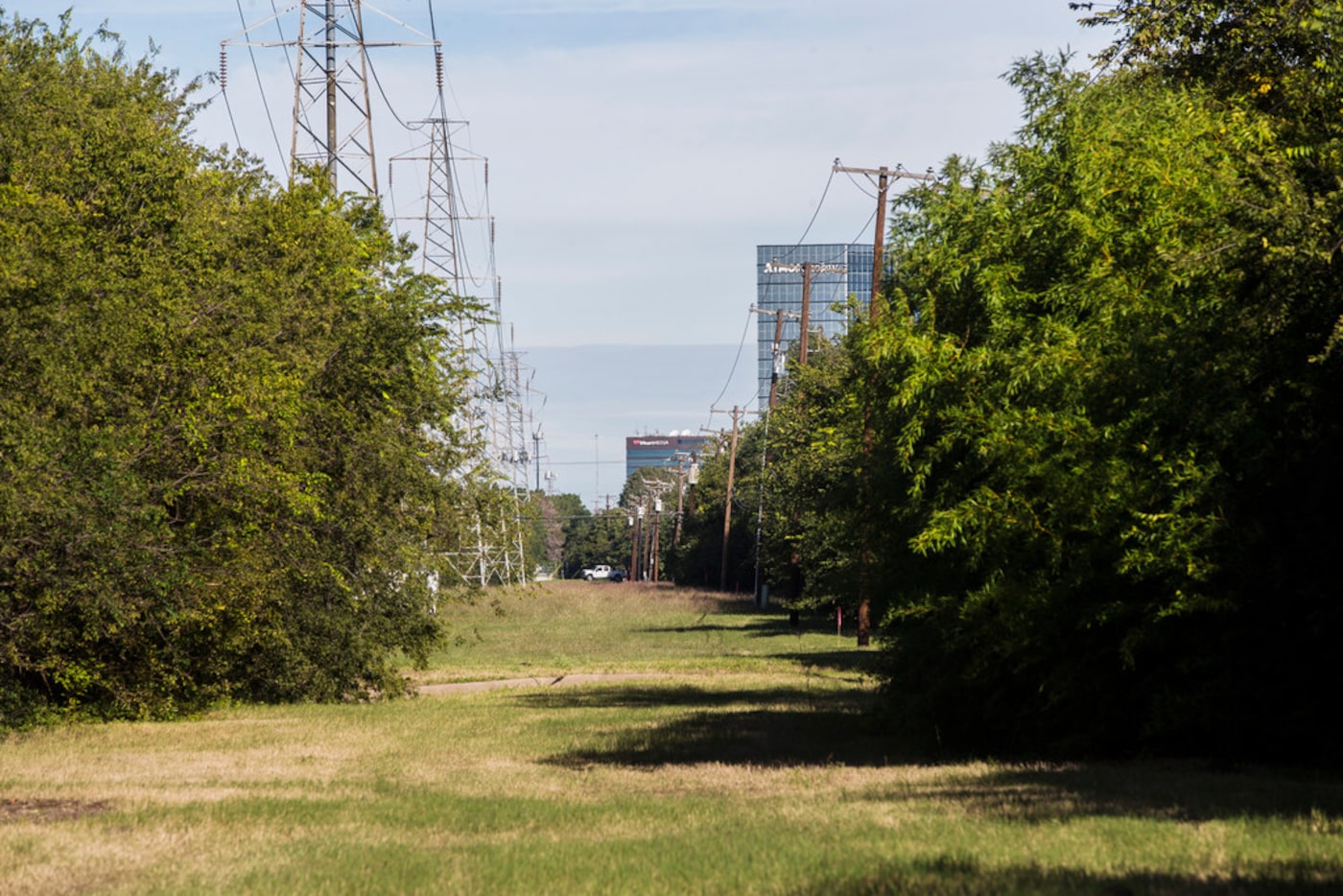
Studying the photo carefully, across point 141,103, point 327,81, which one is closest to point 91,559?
point 141,103

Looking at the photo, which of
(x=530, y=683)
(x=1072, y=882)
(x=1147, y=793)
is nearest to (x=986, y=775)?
(x=1147, y=793)

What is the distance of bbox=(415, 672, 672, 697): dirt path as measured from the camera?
30.2 m

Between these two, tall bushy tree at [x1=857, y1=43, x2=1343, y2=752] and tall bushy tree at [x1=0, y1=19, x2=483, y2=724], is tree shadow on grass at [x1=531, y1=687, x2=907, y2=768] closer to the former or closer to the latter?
tall bushy tree at [x1=857, y1=43, x2=1343, y2=752]

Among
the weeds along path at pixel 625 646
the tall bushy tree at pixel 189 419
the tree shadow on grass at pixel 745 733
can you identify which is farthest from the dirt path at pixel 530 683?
the tree shadow on grass at pixel 745 733

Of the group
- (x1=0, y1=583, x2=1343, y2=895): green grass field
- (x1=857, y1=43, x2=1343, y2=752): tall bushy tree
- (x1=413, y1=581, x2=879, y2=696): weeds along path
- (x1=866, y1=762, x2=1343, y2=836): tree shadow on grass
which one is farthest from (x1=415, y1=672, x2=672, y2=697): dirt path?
(x1=866, y1=762, x2=1343, y2=836): tree shadow on grass

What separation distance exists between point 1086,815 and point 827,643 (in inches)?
1363

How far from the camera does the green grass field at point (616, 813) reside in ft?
29.9

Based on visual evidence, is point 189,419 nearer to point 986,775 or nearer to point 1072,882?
point 986,775

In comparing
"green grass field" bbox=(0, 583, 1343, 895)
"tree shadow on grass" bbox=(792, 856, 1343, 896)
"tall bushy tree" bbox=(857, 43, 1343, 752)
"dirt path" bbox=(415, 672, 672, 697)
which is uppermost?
"tall bushy tree" bbox=(857, 43, 1343, 752)

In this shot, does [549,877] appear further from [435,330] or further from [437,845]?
[435,330]

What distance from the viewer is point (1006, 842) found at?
9.88 m

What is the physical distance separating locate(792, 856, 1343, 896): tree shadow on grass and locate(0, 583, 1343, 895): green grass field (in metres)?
0.03

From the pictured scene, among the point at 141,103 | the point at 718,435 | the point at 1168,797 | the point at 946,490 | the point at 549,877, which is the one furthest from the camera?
the point at 718,435

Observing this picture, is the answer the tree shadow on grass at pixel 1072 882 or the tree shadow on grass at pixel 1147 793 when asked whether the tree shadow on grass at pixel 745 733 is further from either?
the tree shadow on grass at pixel 1072 882
